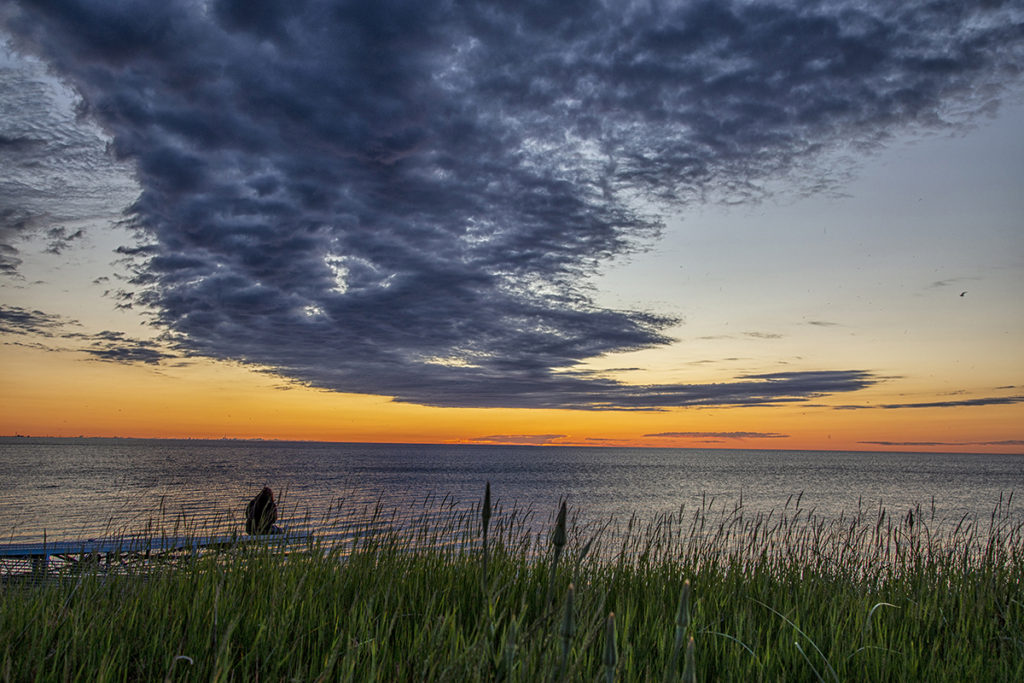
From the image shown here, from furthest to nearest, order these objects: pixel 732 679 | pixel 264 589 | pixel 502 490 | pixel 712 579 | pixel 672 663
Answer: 1. pixel 502 490
2. pixel 712 579
3. pixel 264 589
4. pixel 732 679
5. pixel 672 663

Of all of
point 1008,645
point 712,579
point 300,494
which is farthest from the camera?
point 300,494

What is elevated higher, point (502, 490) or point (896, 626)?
point (896, 626)

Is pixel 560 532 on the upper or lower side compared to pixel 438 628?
upper

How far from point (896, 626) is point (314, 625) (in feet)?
17.4

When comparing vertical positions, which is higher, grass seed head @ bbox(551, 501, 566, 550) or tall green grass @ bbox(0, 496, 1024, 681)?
grass seed head @ bbox(551, 501, 566, 550)

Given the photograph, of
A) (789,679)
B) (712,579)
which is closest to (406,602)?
(789,679)

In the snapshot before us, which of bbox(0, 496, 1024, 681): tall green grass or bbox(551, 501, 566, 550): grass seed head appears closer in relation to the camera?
bbox(551, 501, 566, 550): grass seed head

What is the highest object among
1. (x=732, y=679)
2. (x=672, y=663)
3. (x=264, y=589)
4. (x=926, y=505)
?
(x=672, y=663)

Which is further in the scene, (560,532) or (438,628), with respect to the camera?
(438,628)

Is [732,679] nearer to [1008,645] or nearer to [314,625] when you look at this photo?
[314,625]

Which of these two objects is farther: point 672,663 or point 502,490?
point 502,490

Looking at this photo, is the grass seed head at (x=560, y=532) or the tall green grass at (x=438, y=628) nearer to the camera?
the grass seed head at (x=560, y=532)

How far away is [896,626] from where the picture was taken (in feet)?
18.4

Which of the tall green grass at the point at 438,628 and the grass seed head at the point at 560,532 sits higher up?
the grass seed head at the point at 560,532
